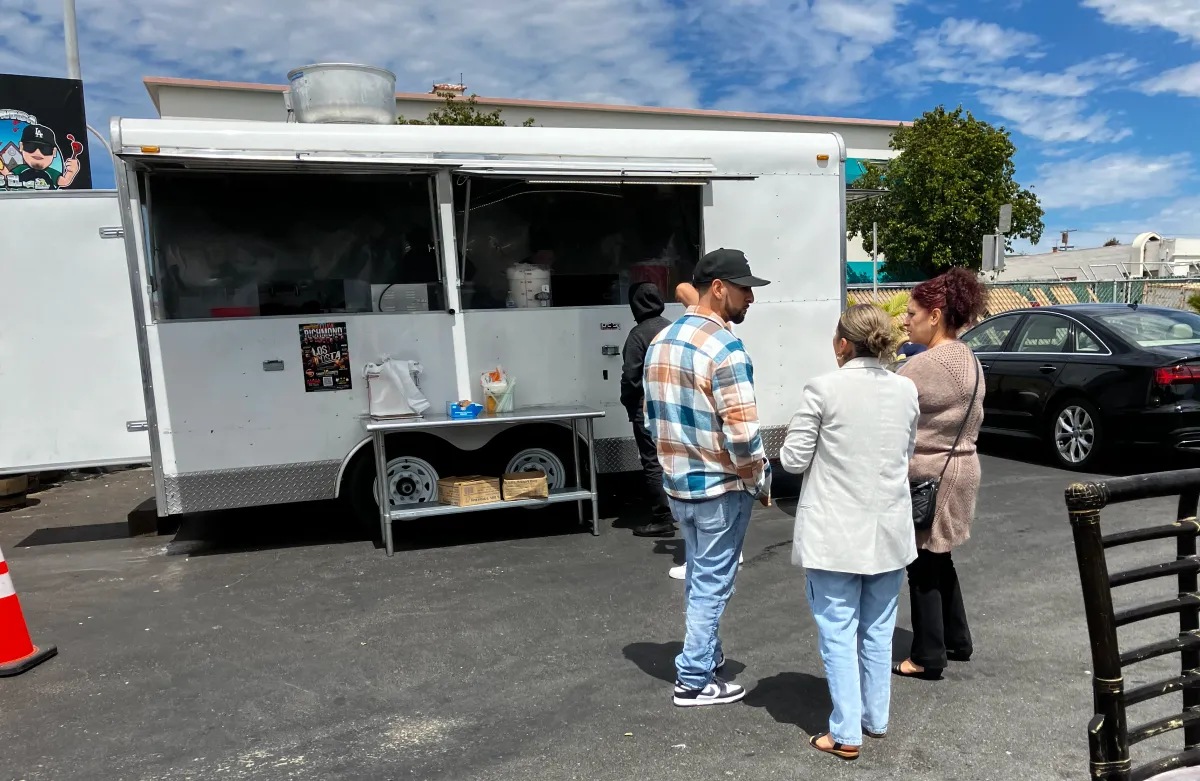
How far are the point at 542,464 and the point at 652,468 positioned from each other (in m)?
0.98

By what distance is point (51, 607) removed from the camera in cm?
499

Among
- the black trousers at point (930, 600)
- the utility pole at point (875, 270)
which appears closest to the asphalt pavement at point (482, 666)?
the black trousers at point (930, 600)

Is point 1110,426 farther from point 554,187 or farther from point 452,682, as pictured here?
point 452,682

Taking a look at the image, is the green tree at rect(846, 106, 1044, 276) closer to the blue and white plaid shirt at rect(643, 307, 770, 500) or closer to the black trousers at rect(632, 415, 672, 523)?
the black trousers at rect(632, 415, 672, 523)

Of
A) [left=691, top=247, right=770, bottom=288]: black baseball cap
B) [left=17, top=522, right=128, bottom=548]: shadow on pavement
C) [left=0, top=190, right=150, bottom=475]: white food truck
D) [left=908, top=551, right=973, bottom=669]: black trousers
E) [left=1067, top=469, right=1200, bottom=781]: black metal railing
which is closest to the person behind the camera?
[left=1067, top=469, right=1200, bottom=781]: black metal railing

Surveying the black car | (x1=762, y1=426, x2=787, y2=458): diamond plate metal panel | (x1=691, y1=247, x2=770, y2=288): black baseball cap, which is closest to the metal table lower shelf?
(x1=762, y1=426, x2=787, y2=458): diamond plate metal panel

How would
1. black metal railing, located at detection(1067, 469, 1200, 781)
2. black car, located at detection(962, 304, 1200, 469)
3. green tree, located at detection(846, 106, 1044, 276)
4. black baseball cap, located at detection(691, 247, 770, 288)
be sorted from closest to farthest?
black metal railing, located at detection(1067, 469, 1200, 781), black baseball cap, located at detection(691, 247, 770, 288), black car, located at detection(962, 304, 1200, 469), green tree, located at detection(846, 106, 1044, 276)

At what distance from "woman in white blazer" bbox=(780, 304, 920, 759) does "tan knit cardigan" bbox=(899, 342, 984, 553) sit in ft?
1.67

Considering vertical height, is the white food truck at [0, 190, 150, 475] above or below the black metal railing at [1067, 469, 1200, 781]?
above

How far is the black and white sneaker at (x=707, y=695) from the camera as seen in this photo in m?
3.45

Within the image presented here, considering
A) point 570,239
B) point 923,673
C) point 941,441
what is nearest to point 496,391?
Result: point 570,239

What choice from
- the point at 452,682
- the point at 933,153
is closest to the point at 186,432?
the point at 452,682

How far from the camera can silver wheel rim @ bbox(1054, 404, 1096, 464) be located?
756 centimetres

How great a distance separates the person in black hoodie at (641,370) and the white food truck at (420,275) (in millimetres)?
418
